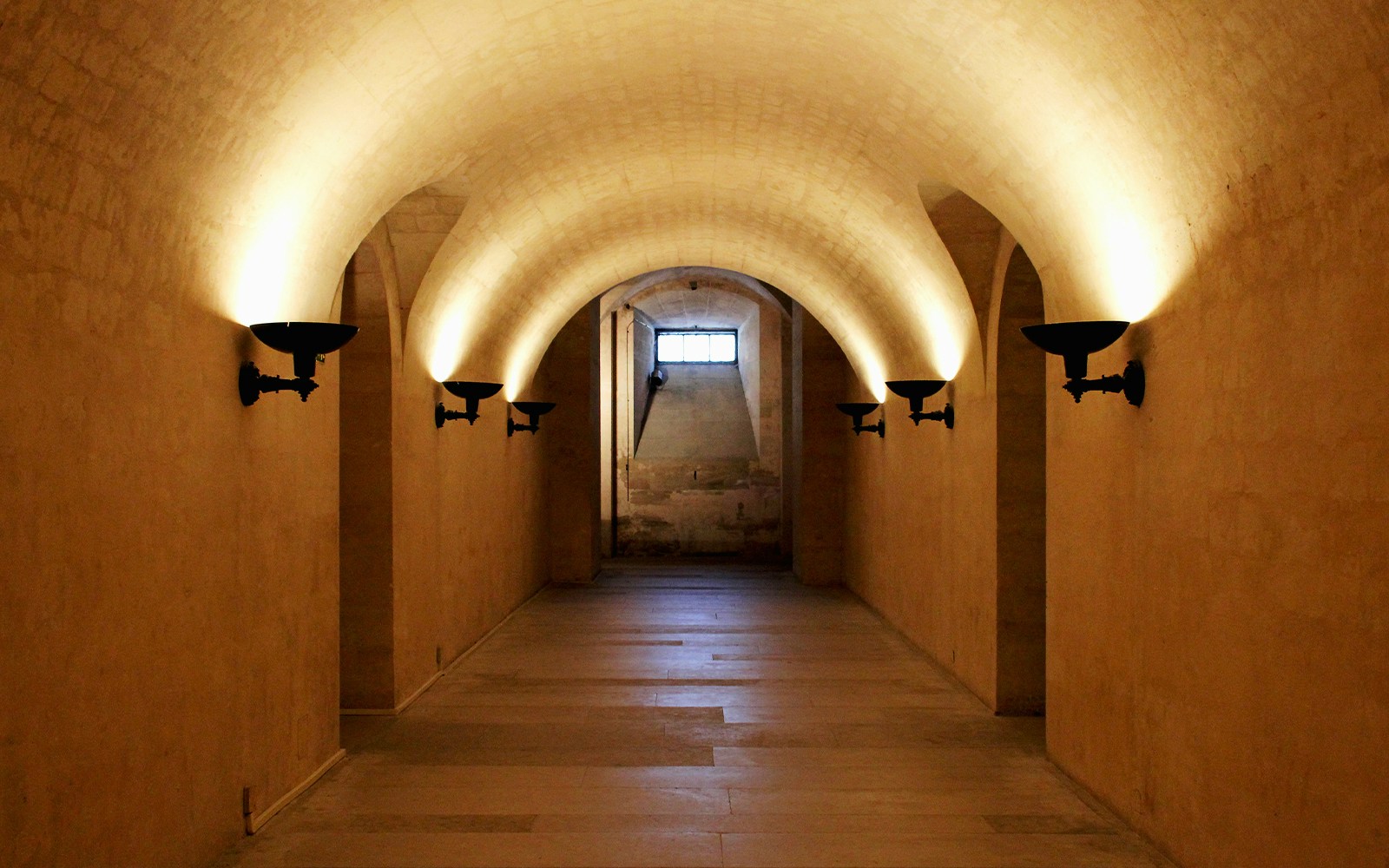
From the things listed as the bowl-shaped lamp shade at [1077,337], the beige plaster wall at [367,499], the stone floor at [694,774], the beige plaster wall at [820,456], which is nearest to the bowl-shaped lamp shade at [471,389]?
the beige plaster wall at [367,499]

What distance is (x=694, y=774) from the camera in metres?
6.40

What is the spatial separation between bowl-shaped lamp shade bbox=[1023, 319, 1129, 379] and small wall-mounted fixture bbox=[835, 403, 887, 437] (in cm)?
647

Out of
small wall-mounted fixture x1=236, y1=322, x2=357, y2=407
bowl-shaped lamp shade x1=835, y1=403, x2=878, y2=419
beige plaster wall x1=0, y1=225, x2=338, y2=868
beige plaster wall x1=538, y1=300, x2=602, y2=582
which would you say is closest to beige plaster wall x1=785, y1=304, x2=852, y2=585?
beige plaster wall x1=538, y1=300, x2=602, y2=582

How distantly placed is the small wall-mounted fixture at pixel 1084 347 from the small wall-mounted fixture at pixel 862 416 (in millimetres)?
6436

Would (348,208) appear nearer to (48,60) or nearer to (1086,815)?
(48,60)

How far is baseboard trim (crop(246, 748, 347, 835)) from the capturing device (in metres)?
5.18

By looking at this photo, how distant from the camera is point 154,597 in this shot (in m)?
4.22

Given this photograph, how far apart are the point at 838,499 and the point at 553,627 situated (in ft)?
17.7

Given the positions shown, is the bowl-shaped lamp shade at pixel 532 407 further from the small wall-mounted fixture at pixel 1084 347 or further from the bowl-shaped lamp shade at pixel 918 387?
the small wall-mounted fixture at pixel 1084 347

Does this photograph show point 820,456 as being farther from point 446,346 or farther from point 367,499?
point 367,499

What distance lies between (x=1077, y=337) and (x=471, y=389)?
17.8 ft

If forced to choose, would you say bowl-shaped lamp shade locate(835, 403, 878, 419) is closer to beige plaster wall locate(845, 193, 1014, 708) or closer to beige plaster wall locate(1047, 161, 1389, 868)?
beige plaster wall locate(845, 193, 1014, 708)

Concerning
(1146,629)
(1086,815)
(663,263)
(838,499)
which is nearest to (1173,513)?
(1146,629)

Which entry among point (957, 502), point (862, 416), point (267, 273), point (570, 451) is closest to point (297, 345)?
point (267, 273)
